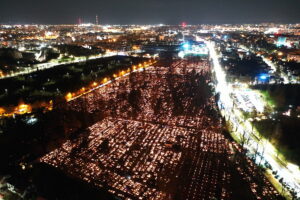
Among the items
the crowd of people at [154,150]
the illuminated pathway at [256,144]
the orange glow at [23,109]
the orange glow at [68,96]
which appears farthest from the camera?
the orange glow at [68,96]

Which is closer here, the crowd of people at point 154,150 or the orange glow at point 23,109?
the crowd of people at point 154,150

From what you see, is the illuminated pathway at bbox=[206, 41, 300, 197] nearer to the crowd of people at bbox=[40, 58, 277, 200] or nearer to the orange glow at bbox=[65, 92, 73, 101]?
the crowd of people at bbox=[40, 58, 277, 200]

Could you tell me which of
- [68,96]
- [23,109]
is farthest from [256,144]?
[23,109]

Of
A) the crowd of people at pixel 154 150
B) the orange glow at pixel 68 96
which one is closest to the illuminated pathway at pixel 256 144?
the crowd of people at pixel 154 150

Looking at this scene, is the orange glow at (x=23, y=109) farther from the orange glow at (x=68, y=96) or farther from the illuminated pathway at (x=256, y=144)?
the illuminated pathway at (x=256, y=144)

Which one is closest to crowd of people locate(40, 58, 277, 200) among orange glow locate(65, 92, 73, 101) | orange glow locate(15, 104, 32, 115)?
orange glow locate(65, 92, 73, 101)

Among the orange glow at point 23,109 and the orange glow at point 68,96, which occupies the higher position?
the orange glow at point 68,96

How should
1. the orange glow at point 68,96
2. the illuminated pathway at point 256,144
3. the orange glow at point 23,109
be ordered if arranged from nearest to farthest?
the illuminated pathway at point 256,144 → the orange glow at point 23,109 → the orange glow at point 68,96

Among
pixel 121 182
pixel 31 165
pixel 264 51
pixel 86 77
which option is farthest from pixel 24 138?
pixel 264 51

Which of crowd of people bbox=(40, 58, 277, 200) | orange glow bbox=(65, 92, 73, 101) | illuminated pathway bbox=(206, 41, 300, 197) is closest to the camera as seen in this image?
crowd of people bbox=(40, 58, 277, 200)

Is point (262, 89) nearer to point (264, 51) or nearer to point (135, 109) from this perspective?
point (135, 109)

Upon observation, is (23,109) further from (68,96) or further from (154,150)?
(154,150)
